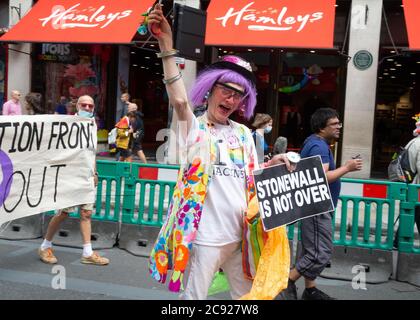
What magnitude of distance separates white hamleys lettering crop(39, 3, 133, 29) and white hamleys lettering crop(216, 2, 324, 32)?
2.95 meters

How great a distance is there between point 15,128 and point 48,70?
498 inches

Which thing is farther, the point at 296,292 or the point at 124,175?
the point at 124,175

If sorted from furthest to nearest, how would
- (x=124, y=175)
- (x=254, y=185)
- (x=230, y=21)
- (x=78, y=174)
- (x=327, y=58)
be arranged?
(x=327, y=58) < (x=230, y=21) < (x=124, y=175) < (x=78, y=174) < (x=254, y=185)

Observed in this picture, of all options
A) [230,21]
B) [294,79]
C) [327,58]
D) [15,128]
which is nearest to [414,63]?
[327,58]

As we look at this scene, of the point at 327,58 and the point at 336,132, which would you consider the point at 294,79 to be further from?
the point at 336,132

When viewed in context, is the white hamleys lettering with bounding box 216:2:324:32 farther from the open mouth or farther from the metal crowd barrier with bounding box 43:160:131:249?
the open mouth

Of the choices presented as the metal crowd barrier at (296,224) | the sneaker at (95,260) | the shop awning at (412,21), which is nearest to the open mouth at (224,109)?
the metal crowd barrier at (296,224)

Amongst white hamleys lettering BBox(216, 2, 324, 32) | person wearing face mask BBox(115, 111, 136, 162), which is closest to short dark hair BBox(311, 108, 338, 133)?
person wearing face mask BBox(115, 111, 136, 162)

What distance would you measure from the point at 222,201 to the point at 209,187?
0.11m

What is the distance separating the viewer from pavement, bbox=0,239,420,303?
15.6ft

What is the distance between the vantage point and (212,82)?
115 inches

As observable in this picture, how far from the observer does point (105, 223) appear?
662 cm

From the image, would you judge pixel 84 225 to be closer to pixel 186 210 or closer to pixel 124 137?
pixel 186 210

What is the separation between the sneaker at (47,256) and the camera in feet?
18.7
